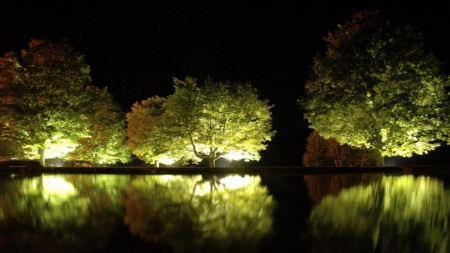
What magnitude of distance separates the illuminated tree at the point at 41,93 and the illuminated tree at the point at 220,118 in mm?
7027

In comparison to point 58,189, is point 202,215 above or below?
below

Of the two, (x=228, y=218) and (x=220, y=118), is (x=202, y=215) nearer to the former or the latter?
(x=228, y=218)

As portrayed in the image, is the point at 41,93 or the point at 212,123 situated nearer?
the point at 212,123

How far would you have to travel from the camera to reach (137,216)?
9898 millimetres

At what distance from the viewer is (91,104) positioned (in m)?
29.4

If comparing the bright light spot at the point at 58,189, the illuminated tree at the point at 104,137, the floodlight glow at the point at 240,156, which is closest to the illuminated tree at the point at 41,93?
the illuminated tree at the point at 104,137

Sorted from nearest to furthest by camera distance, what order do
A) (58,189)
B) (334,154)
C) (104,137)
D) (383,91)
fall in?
(58,189) → (383,91) → (334,154) → (104,137)

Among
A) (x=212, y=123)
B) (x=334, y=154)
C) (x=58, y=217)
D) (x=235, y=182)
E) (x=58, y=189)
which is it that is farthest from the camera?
(x=334, y=154)

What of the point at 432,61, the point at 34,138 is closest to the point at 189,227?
the point at 432,61

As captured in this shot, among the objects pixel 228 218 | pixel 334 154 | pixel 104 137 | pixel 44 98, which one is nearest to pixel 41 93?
pixel 44 98

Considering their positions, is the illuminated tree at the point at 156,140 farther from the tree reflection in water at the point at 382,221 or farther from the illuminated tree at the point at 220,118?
the tree reflection in water at the point at 382,221

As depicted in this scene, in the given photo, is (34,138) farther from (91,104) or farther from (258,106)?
(258,106)

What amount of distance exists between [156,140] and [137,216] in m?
16.5

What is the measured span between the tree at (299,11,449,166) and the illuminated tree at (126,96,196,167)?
897cm
